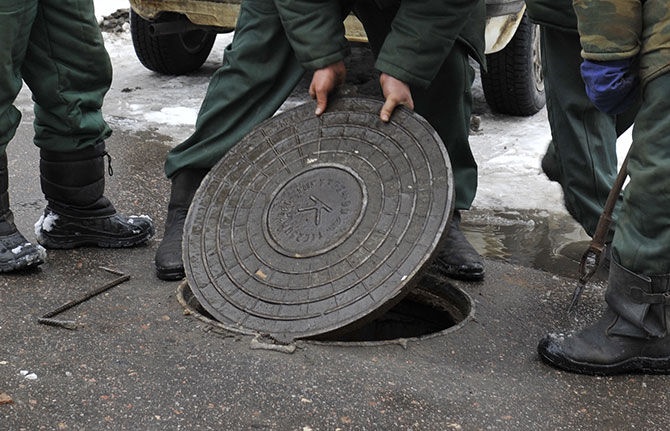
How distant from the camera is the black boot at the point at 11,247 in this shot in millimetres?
3242

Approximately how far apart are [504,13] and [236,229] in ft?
8.50

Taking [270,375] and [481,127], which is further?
[481,127]

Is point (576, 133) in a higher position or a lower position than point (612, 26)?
lower

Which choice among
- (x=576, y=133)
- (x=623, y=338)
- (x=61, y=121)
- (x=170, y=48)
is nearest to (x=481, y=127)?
(x=170, y=48)

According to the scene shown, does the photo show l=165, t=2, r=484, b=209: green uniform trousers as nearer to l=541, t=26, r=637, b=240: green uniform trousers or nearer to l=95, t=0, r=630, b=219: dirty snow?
l=541, t=26, r=637, b=240: green uniform trousers

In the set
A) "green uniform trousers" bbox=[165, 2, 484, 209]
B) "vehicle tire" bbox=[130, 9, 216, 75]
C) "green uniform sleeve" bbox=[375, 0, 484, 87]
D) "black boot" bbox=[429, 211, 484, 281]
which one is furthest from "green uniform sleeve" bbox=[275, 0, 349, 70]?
"vehicle tire" bbox=[130, 9, 216, 75]

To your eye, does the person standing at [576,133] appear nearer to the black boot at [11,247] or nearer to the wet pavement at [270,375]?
the wet pavement at [270,375]

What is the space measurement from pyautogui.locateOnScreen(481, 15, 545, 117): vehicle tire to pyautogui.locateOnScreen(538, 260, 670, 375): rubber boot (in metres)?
2.99

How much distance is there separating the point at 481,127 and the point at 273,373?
3.51 m

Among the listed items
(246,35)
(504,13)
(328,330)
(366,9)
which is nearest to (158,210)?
(246,35)

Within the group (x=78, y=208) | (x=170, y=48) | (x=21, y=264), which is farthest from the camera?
(x=170, y=48)

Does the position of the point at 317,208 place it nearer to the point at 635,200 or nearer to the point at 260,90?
the point at 260,90

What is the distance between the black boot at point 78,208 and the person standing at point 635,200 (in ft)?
5.44

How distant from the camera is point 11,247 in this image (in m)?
3.28
